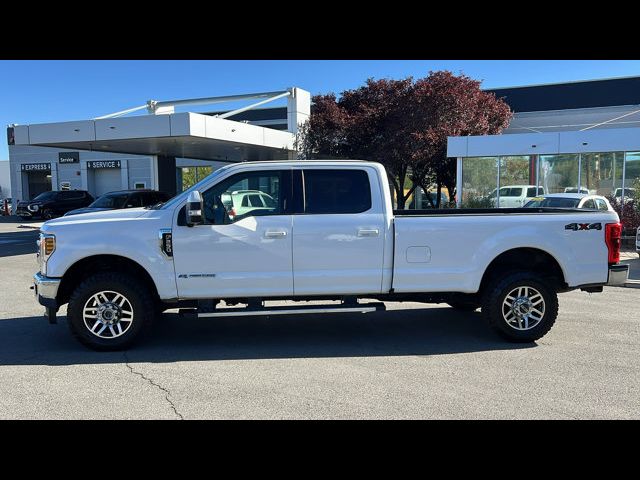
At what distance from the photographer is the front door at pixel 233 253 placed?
18.1 ft

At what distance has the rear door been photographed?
18.4ft

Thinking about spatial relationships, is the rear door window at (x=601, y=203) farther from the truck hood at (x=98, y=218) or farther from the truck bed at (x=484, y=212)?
the truck hood at (x=98, y=218)

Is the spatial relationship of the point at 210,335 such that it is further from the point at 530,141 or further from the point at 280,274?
the point at 530,141

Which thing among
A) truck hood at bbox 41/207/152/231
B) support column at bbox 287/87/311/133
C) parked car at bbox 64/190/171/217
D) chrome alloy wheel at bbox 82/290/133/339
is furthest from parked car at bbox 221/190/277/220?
support column at bbox 287/87/311/133

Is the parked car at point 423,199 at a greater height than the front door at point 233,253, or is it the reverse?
the parked car at point 423,199

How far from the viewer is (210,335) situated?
6355 mm

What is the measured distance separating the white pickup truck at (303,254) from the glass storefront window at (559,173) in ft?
40.3

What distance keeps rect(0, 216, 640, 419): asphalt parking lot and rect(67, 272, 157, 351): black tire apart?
0.14 m

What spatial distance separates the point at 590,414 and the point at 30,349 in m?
5.68

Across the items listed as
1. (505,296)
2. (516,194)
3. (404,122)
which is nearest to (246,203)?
(505,296)

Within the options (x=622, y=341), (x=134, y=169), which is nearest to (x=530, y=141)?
(x=622, y=341)

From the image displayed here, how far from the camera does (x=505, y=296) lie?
5812 mm

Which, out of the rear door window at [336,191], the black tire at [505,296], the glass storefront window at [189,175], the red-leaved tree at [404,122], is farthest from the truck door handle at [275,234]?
the glass storefront window at [189,175]

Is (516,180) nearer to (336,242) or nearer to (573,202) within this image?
(573,202)
